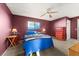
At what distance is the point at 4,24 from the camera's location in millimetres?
2139

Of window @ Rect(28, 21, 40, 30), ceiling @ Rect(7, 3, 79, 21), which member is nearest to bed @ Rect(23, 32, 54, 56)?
window @ Rect(28, 21, 40, 30)

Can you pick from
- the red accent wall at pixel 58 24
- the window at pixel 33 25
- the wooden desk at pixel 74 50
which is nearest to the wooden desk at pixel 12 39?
the window at pixel 33 25

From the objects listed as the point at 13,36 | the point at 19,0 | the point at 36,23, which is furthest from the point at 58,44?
the point at 19,0

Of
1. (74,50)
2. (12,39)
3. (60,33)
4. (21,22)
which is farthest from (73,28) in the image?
(12,39)

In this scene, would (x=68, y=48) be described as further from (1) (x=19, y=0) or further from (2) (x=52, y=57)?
(1) (x=19, y=0)

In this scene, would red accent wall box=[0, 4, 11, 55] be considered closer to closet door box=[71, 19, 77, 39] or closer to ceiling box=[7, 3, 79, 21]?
ceiling box=[7, 3, 79, 21]

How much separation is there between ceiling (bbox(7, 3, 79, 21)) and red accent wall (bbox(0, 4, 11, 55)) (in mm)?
181

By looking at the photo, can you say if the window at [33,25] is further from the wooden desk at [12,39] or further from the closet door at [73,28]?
the closet door at [73,28]

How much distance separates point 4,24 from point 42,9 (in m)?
1.11

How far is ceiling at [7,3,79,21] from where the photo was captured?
1928 millimetres

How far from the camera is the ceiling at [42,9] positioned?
1928mm

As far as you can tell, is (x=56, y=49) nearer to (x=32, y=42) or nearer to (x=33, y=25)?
(x=32, y=42)

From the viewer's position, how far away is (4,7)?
2057 mm

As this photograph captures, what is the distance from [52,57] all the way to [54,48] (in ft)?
1.39
